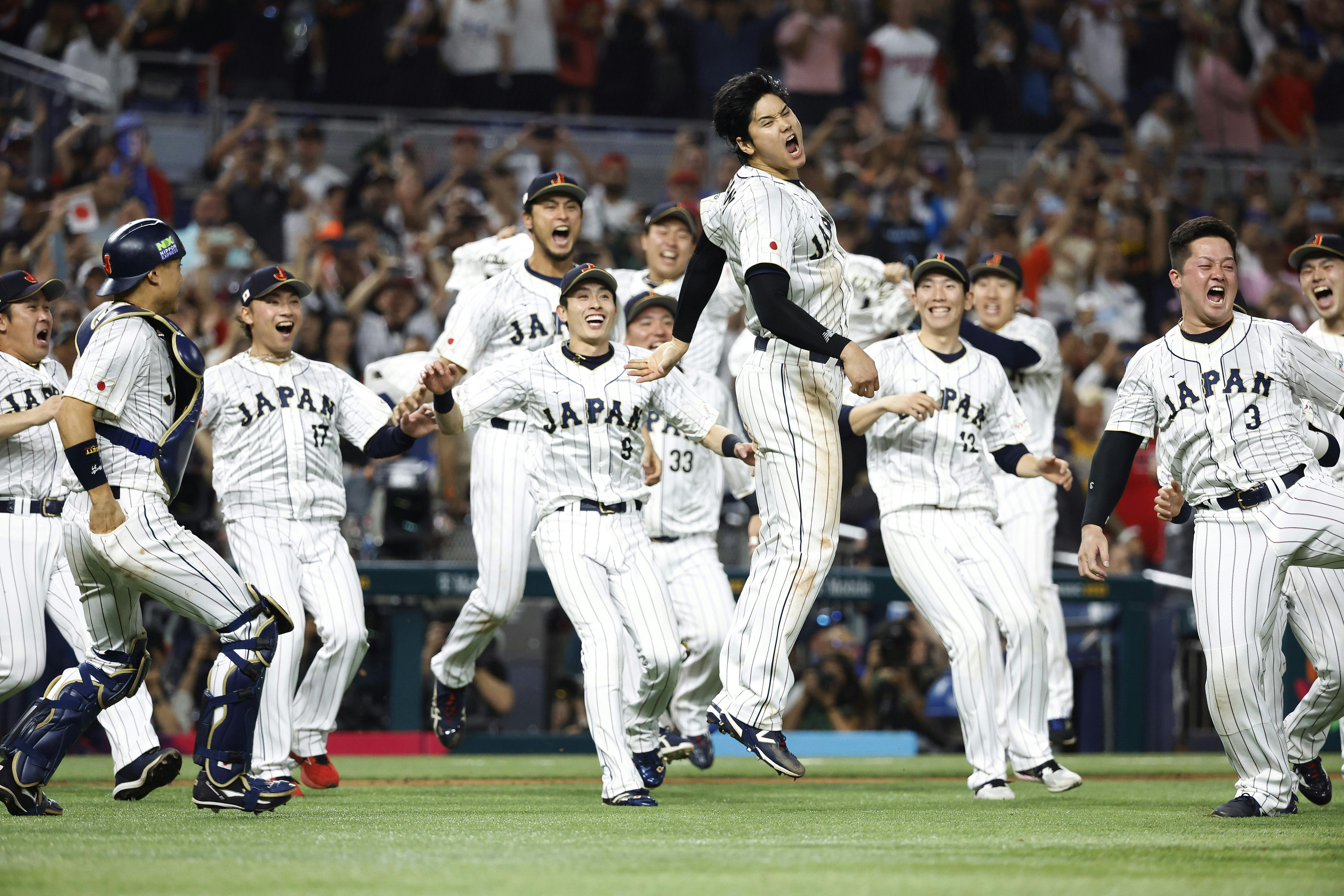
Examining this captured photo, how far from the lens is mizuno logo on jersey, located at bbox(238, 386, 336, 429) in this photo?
6.81 meters

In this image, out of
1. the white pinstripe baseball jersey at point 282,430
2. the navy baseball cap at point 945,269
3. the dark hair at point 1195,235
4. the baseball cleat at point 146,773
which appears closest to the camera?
the dark hair at point 1195,235

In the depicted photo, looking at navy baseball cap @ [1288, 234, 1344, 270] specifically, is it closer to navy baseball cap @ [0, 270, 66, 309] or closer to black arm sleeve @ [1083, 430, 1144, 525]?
black arm sleeve @ [1083, 430, 1144, 525]

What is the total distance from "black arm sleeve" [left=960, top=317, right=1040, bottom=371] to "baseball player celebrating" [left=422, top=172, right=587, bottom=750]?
2.03 m

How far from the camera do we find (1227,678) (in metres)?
5.38

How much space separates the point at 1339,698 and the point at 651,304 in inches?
151

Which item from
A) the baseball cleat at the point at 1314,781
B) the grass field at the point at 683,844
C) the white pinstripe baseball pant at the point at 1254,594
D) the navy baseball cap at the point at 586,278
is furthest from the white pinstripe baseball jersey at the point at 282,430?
the baseball cleat at the point at 1314,781

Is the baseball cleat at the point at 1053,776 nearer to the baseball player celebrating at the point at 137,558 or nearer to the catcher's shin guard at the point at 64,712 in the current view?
the baseball player celebrating at the point at 137,558

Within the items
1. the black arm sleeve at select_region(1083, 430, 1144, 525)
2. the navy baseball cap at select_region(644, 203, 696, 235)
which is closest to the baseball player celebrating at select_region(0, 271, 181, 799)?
the navy baseball cap at select_region(644, 203, 696, 235)

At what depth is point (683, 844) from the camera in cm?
455

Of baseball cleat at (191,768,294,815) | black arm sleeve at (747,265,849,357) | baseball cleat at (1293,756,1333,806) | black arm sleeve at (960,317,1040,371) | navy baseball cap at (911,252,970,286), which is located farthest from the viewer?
black arm sleeve at (960,317,1040,371)

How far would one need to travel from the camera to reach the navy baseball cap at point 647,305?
7.98 meters

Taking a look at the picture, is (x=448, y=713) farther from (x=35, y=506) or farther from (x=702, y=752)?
(x=35, y=506)

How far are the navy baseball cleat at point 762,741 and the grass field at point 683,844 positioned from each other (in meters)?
0.21

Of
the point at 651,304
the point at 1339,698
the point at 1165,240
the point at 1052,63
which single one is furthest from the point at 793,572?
the point at 1052,63
